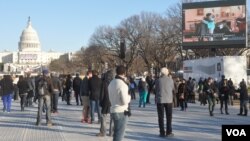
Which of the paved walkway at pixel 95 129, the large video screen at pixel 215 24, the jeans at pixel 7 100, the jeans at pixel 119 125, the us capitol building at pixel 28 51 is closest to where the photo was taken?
the jeans at pixel 119 125

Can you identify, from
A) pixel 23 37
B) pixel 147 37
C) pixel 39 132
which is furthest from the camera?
pixel 23 37

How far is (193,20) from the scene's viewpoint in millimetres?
46406

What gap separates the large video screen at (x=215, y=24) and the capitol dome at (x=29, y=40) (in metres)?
137

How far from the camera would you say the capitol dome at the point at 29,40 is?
17962 centimetres

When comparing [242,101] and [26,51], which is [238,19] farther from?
[26,51]

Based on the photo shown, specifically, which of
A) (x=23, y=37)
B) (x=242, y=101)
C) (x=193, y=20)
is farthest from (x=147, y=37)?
(x=23, y=37)

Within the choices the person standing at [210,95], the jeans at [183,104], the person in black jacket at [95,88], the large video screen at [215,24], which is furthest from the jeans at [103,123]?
the large video screen at [215,24]

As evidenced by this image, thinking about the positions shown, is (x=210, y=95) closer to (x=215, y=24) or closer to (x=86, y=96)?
(x=86, y=96)

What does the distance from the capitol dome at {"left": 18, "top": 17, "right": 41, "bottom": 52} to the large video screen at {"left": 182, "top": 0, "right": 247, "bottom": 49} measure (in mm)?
137332

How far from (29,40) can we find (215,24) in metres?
141

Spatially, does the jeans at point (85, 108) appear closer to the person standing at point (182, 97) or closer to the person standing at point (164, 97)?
the person standing at point (164, 97)

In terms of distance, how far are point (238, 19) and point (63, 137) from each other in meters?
33.3

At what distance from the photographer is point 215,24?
45469mm

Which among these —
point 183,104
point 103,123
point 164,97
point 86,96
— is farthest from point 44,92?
point 183,104
